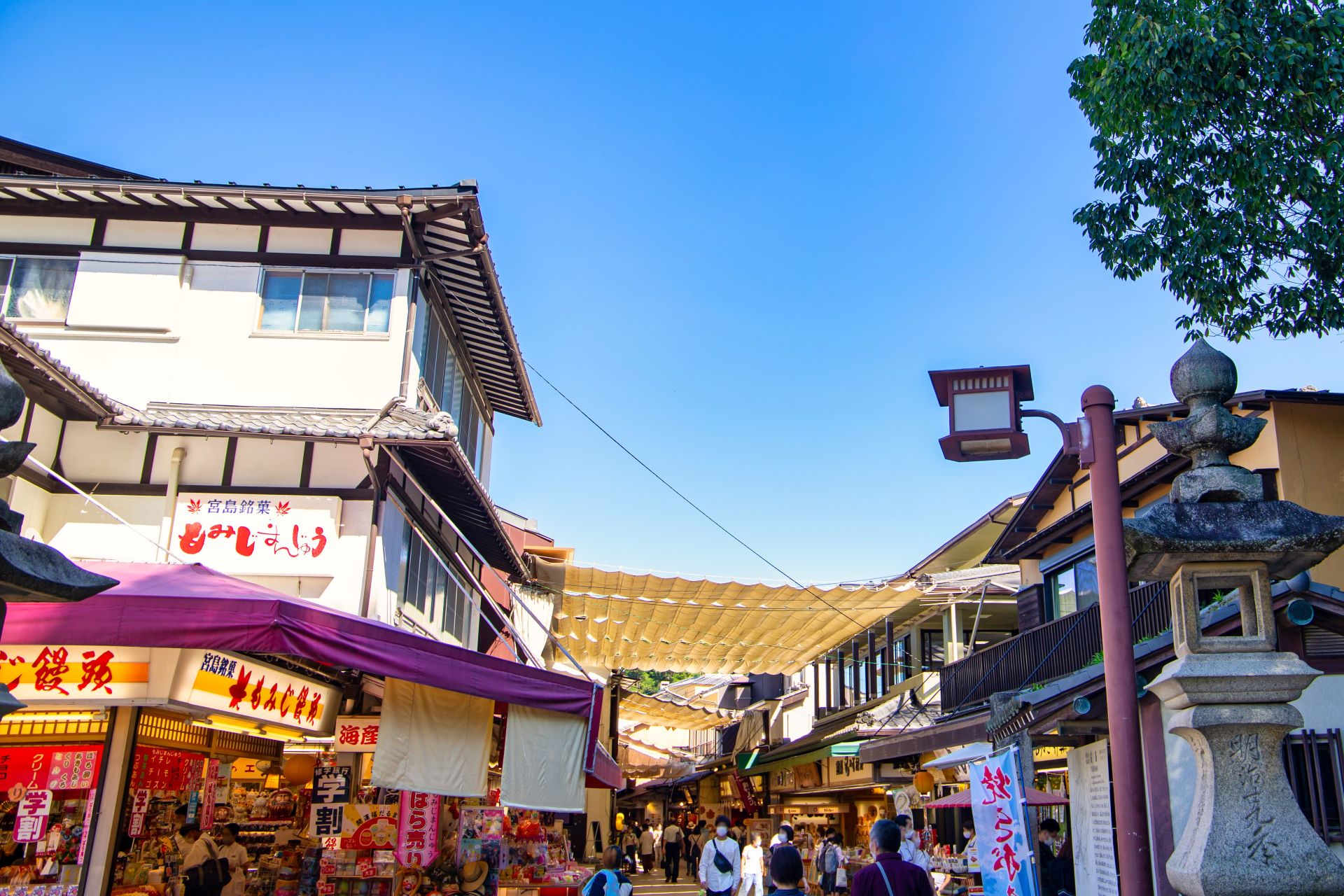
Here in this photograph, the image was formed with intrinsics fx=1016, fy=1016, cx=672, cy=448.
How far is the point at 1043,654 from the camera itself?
16.9m

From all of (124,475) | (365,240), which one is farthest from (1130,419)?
(124,475)

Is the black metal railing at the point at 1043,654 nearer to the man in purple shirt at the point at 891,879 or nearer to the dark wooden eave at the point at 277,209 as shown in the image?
the man in purple shirt at the point at 891,879

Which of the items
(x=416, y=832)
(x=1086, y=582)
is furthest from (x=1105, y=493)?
(x=1086, y=582)

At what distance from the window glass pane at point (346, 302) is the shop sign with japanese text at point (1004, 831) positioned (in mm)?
9532

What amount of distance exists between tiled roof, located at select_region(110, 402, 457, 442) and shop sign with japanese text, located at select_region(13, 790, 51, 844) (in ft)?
13.8

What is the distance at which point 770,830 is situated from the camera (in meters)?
32.3

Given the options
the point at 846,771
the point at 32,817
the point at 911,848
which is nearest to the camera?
the point at 32,817

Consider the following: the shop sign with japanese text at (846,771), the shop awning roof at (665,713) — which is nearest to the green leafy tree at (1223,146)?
the shop sign with japanese text at (846,771)

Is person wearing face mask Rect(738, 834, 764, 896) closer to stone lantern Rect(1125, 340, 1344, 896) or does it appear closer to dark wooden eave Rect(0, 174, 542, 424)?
dark wooden eave Rect(0, 174, 542, 424)

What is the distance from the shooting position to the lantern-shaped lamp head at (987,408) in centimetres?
844

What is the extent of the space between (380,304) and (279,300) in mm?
1399

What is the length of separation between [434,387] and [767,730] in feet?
80.6

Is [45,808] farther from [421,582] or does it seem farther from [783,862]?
[783,862]

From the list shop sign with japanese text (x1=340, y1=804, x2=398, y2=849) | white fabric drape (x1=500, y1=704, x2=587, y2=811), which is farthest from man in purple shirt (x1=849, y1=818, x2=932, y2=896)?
shop sign with japanese text (x1=340, y1=804, x2=398, y2=849)
